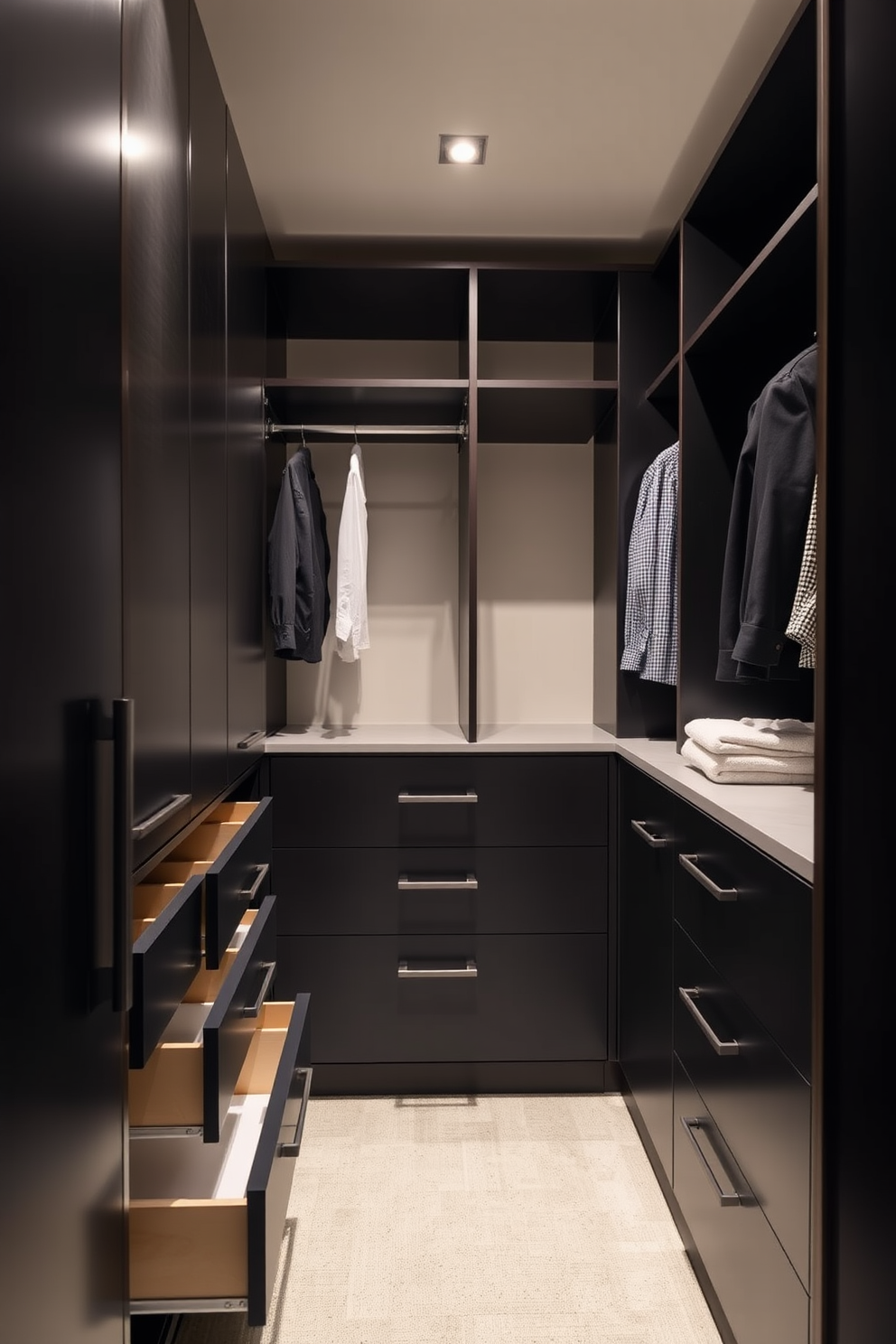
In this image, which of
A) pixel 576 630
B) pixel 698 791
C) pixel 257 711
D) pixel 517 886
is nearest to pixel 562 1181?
pixel 517 886

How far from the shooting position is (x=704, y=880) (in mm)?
1554

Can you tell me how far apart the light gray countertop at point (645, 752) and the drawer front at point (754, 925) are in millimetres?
38

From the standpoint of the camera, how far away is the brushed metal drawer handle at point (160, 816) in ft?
3.67

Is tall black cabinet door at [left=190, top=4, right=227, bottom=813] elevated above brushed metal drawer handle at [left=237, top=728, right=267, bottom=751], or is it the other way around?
tall black cabinet door at [left=190, top=4, right=227, bottom=813]

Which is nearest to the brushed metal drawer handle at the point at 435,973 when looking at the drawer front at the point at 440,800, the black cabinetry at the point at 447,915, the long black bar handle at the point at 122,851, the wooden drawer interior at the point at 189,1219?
the black cabinetry at the point at 447,915

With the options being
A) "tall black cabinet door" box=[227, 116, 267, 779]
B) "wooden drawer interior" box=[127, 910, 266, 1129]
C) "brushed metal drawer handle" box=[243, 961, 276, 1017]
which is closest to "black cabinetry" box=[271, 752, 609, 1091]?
"tall black cabinet door" box=[227, 116, 267, 779]

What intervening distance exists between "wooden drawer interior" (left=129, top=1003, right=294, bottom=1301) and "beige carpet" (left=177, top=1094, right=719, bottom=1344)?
392 mm

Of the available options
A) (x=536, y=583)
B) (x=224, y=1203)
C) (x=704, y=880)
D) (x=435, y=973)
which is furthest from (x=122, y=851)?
(x=536, y=583)

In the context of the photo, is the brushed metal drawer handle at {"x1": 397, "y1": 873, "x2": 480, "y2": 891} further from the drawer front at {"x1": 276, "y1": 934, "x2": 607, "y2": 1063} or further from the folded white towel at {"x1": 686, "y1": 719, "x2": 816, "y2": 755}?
the folded white towel at {"x1": 686, "y1": 719, "x2": 816, "y2": 755}

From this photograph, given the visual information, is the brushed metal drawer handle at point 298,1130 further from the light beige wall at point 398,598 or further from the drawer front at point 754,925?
the light beige wall at point 398,598

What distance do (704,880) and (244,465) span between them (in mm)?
1330

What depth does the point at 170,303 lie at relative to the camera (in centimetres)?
131

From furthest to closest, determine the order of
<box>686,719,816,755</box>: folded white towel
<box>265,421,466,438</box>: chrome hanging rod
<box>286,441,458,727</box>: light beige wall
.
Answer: <box>286,441,458,727</box>: light beige wall → <box>265,421,466,438</box>: chrome hanging rod → <box>686,719,816,755</box>: folded white towel

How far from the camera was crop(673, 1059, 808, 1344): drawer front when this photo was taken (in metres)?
1.21
